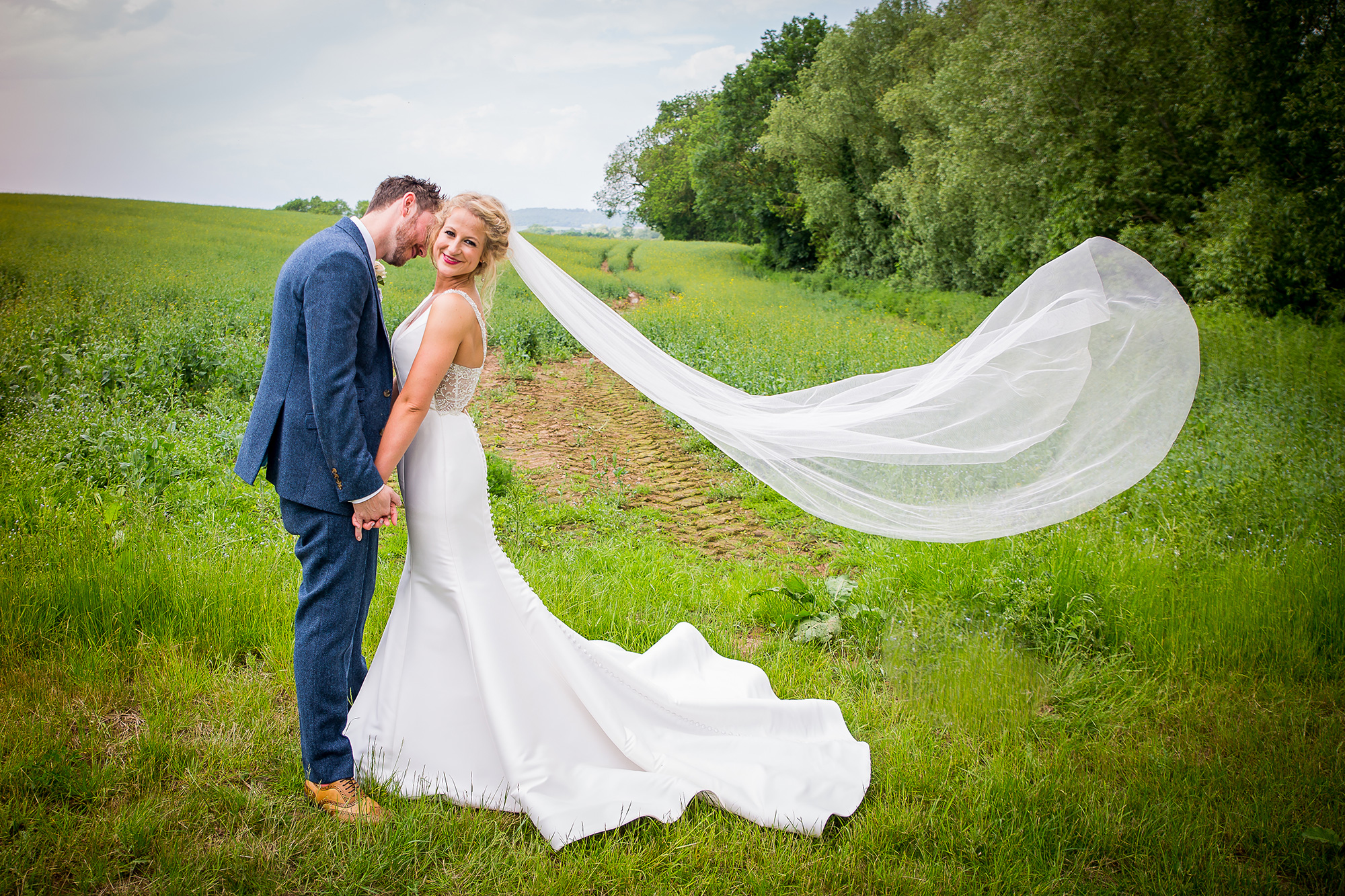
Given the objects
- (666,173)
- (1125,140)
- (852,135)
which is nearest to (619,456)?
(1125,140)

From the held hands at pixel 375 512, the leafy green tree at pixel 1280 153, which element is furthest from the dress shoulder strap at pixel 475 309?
the leafy green tree at pixel 1280 153

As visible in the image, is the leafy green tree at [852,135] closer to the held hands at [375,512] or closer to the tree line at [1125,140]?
the tree line at [1125,140]

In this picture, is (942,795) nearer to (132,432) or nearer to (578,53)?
(132,432)

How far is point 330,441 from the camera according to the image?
2434mm

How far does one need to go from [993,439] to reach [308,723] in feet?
9.83

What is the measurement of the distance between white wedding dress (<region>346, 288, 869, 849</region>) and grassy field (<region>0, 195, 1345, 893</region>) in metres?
0.11

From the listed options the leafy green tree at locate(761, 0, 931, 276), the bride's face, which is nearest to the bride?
the bride's face

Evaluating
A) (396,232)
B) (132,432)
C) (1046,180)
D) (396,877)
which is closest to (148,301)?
(132,432)

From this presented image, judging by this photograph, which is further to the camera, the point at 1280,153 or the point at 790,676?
the point at 1280,153

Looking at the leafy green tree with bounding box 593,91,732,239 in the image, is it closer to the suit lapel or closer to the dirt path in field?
the dirt path in field

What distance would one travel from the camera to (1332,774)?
293 centimetres

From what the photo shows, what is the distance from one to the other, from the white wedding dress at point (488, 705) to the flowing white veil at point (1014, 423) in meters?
0.96

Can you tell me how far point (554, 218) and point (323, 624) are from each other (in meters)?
31.0

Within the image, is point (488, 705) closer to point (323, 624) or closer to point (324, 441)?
point (323, 624)
